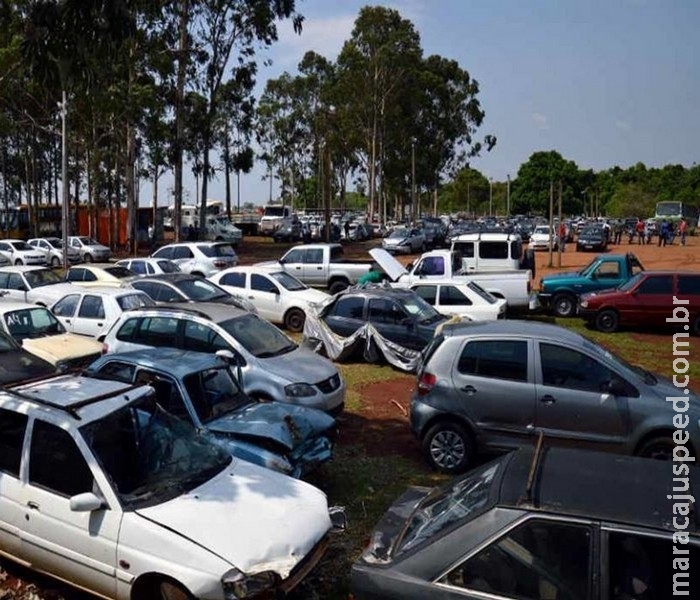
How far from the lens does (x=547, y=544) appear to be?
368 cm

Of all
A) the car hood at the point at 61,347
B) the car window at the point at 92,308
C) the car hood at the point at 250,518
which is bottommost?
the car hood at the point at 250,518

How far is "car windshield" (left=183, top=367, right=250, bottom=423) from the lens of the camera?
24.0ft

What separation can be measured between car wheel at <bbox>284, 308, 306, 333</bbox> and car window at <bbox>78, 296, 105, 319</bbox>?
14.5 feet

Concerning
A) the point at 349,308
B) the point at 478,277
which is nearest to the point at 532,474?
the point at 349,308

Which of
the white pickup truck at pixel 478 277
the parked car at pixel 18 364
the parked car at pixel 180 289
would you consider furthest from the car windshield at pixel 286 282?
the parked car at pixel 18 364

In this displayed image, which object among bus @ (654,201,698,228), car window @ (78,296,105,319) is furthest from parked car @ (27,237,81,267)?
bus @ (654,201,698,228)

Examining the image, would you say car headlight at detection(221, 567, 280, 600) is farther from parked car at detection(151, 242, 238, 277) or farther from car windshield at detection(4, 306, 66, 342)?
parked car at detection(151, 242, 238, 277)

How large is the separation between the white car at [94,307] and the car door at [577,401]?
8.24 m

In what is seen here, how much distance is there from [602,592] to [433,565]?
0.85 m

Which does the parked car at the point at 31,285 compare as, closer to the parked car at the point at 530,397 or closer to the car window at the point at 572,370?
the parked car at the point at 530,397

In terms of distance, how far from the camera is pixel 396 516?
4664 millimetres

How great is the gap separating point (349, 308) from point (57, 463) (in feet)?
27.6

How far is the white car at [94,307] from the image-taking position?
13422 mm

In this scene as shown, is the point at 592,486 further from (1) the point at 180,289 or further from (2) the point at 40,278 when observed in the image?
(2) the point at 40,278
